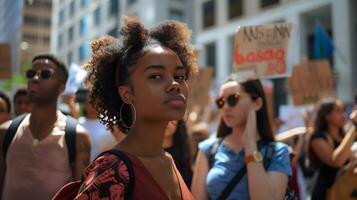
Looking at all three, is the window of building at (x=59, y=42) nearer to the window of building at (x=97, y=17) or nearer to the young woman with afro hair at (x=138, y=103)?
the window of building at (x=97, y=17)

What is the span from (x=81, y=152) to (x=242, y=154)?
1111mm

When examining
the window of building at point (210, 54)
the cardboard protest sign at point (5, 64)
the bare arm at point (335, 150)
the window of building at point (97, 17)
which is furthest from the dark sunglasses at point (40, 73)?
the window of building at point (97, 17)

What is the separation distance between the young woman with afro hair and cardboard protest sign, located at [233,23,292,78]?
1597 millimetres

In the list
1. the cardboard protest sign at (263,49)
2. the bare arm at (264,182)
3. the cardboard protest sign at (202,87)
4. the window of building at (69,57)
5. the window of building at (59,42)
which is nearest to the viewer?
the bare arm at (264,182)

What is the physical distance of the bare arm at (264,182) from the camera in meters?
2.58

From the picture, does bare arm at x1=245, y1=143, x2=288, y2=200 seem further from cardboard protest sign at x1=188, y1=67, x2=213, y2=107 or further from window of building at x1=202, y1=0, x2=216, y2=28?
window of building at x1=202, y1=0, x2=216, y2=28

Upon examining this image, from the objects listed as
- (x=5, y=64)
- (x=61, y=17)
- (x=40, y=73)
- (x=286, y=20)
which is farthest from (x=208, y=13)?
(x=61, y=17)

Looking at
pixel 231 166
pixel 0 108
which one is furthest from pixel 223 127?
pixel 0 108

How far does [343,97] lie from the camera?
18.3 m

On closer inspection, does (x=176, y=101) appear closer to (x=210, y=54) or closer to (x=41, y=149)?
(x=41, y=149)

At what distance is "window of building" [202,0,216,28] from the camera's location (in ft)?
88.7

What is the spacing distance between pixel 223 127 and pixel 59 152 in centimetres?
118

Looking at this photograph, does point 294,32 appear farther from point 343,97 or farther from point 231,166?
point 343,97

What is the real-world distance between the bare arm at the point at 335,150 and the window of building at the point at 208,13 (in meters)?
23.2
